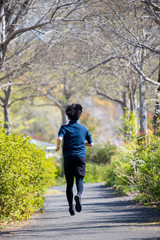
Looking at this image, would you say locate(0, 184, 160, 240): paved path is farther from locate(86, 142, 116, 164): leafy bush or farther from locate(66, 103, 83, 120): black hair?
locate(86, 142, 116, 164): leafy bush

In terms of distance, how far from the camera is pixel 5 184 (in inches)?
299

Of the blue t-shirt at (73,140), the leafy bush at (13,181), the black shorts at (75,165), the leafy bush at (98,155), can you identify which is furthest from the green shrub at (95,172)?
the blue t-shirt at (73,140)

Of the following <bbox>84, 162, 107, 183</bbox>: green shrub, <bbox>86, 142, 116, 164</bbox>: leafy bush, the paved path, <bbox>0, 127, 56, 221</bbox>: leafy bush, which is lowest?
<bbox>84, 162, 107, 183</bbox>: green shrub

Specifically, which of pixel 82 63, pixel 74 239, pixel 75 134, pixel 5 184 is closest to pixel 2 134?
pixel 5 184

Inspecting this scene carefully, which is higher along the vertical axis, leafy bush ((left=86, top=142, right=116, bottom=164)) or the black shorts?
the black shorts

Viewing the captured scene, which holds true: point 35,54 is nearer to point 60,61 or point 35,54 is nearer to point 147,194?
point 60,61

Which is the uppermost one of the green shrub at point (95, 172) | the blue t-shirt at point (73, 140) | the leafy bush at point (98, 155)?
the blue t-shirt at point (73, 140)

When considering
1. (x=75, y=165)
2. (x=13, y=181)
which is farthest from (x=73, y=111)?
(x=13, y=181)

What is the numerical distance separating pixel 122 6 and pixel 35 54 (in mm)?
8567

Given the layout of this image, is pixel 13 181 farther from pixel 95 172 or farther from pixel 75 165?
pixel 95 172

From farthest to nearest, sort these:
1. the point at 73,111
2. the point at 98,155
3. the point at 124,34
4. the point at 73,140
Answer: the point at 98,155 → the point at 124,34 → the point at 73,111 → the point at 73,140

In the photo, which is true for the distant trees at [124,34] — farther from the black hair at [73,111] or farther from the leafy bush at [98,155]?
the leafy bush at [98,155]

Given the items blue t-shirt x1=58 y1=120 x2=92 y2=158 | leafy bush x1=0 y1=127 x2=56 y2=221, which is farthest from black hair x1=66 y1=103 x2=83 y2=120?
leafy bush x1=0 y1=127 x2=56 y2=221

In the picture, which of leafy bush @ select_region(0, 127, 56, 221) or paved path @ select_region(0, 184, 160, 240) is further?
leafy bush @ select_region(0, 127, 56, 221)
